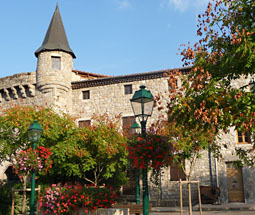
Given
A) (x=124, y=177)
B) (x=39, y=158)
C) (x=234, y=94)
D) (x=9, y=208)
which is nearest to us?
(x=234, y=94)

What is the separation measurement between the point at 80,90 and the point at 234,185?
12.2 m

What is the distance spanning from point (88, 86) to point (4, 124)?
8519 millimetres

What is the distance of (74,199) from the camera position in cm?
1085

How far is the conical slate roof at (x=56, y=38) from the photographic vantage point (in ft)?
71.9

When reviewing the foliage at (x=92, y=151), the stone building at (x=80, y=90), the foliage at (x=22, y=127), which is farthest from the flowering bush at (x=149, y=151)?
the stone building at (x=80, y=90)

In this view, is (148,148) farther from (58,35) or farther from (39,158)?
(58,35)

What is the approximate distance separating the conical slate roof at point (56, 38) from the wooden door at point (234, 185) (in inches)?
531

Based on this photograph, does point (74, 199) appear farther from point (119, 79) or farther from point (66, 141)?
point (119, 79)

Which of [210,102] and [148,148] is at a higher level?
[210,102]

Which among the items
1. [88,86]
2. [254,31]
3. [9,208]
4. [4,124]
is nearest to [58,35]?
[88,86]

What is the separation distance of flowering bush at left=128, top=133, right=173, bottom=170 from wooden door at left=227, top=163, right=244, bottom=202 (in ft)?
41.7

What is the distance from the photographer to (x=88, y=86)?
22594mm

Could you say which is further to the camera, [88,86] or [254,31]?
[88,86]

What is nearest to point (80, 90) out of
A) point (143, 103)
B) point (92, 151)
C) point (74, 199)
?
point (92, 151)
